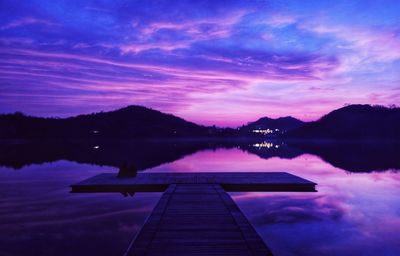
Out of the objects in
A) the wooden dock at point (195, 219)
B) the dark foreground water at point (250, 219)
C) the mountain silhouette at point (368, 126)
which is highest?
the mountain silhouette at point (368, 126)

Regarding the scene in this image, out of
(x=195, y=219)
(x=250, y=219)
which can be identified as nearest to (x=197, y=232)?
(x=195, y=219)

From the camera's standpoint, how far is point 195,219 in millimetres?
9453

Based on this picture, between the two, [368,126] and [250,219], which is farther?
[368,126]

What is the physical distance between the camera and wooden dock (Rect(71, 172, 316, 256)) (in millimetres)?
7039

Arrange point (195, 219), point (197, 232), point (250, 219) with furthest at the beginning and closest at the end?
point (250, 219), point (195, 219), point (197, 232)

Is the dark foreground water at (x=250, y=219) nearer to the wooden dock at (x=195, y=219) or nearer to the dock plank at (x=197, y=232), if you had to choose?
the wooden dock at (x=195, y=219)

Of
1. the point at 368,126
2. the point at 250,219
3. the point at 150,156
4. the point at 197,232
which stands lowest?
the point at 250,219

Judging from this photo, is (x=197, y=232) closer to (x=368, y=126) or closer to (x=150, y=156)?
(x=150, y=156)

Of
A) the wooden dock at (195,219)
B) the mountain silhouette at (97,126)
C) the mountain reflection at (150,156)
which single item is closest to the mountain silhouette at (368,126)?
the mountain silhouette at (97,126)

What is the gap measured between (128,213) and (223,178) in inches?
266

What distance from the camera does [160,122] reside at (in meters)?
192

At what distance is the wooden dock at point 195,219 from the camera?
23.1 ft

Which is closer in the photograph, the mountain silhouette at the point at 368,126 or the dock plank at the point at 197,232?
the dock plank at the point at 197,232

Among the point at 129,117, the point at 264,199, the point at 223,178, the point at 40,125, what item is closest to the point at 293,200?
the point at 264,199
